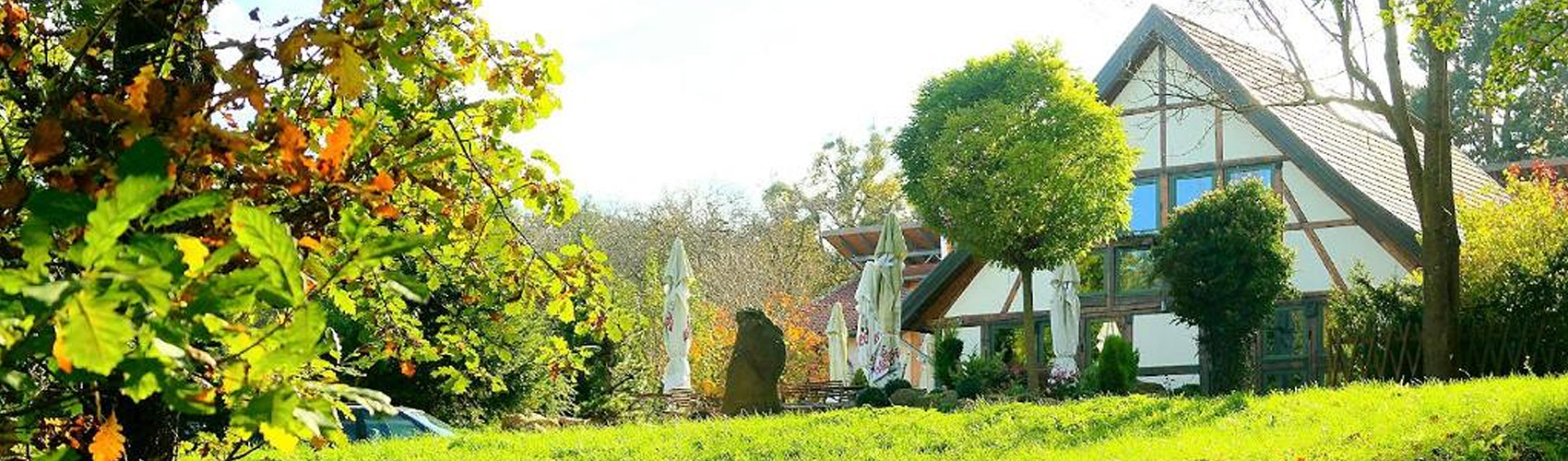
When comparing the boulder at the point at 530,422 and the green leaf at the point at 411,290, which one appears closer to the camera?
the green leaf at the point at 411,290

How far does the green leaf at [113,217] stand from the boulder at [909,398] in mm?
17140

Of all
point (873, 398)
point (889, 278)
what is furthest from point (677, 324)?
point (873, 398)

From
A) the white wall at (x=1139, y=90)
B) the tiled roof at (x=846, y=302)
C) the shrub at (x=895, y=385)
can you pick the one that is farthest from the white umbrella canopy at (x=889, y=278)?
the tiled roof at (x=846, y=302)

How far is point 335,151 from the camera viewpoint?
7.66 feet

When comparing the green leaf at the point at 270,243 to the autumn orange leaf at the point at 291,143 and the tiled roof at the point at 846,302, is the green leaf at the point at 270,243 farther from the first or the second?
the tiled roof at the point at 846,302

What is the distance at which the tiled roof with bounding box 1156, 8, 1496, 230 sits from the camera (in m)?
27.0

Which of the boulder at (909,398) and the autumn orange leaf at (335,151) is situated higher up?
the autumn orange leaf at (335,151)

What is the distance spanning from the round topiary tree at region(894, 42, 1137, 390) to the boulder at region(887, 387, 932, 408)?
15.6ft

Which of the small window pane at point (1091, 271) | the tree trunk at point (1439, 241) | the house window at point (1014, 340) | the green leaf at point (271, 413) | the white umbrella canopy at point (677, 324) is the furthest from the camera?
the house window at point (1014, 340)

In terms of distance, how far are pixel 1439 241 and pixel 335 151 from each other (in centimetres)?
1660

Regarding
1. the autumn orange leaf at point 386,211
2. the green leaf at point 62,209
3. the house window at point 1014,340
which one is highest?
the house window at point 1014,340

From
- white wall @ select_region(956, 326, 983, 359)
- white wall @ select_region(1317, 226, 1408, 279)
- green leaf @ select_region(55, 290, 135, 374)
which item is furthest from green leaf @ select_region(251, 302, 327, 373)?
white wall @ select_region(956, 326, 983, 359)

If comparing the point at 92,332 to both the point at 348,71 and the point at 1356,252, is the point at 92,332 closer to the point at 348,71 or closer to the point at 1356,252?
the point at 348,71

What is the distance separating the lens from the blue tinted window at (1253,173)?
27.8 m
